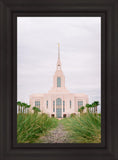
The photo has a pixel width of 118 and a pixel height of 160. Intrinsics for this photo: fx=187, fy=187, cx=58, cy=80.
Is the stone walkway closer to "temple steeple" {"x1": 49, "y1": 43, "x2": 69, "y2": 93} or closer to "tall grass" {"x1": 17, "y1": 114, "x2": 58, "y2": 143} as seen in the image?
"tall grass" {"x1": 17, "y1": 114, "x2": 58, "y2": 143}

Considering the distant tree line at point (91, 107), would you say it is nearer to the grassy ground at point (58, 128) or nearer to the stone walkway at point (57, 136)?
the grassy ground at point (58, 128)

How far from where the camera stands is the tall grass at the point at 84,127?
1.31m

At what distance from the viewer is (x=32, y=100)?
140 cm

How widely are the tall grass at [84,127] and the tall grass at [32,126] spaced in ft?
0.38

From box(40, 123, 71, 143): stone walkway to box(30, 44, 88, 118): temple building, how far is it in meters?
0.10

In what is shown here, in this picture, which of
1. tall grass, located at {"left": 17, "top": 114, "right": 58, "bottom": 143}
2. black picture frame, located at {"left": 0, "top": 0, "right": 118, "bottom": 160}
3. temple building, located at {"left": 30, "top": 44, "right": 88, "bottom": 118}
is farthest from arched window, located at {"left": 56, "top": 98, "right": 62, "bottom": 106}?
black picture frame, located at {"left": 0, "top": 0, "right": 118, "bottom": 160}

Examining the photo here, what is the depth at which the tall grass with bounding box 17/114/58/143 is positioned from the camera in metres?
1.31
